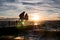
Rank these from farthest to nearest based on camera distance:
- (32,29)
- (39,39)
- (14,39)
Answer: (32,29) → (39,39) → (14,39)

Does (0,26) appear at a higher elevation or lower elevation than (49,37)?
higher

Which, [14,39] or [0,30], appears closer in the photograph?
[14,39]

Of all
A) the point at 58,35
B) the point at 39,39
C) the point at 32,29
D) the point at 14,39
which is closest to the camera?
the point at 14,39

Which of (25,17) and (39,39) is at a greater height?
(25,17)

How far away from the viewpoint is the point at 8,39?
16.5 ft

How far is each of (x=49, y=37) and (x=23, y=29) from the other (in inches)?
47.7

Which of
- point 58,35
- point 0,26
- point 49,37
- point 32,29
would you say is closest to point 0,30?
point 0,26

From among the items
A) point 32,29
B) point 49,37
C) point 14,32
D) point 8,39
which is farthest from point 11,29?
point 49,37

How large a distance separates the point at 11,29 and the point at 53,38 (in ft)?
6.47

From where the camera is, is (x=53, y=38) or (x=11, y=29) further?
(x=11, y=29)

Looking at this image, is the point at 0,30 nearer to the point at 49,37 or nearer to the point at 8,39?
the point at 8,39

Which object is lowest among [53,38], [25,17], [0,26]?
[53,38]

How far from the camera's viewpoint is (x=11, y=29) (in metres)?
6.39

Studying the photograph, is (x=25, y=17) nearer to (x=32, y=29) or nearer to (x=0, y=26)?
(x=32, y=29)
